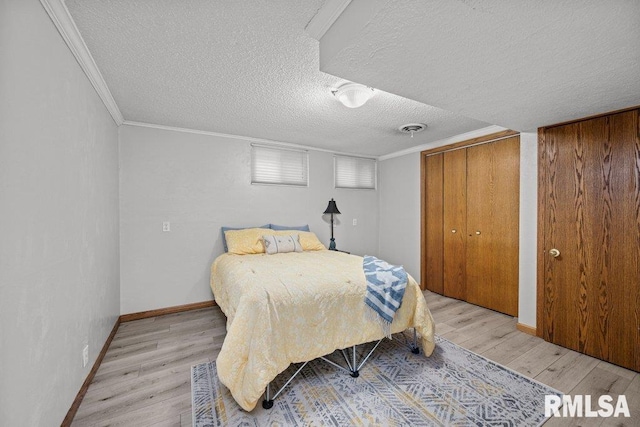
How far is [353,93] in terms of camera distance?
7.06ft

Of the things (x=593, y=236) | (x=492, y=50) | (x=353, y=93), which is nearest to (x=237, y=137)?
(x=353, y=93)

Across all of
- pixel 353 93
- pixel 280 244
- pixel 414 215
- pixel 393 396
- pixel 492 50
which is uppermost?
pixel 353 93

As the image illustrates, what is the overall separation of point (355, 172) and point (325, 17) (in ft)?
11.3

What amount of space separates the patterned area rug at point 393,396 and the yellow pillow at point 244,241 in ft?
4.30

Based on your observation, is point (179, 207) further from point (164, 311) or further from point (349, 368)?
point (349, 368)

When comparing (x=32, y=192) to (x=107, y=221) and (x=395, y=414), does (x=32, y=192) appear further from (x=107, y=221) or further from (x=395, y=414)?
(x=395, y=414)

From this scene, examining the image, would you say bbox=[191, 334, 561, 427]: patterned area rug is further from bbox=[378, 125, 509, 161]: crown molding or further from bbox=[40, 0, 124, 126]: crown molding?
bbox=[378, 125, 509, 161]: crown molding

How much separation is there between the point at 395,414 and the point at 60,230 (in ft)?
7.34

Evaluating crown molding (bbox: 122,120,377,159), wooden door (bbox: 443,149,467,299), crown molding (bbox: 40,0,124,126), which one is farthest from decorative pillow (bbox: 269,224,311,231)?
crown molding (bbox: 40,0,124,126)

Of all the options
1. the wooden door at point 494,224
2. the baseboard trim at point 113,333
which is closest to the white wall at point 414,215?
the wooden door at point 494,224

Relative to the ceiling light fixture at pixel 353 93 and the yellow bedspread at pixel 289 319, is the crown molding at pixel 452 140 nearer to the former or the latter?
the ceiling light fixture at pixel 353 93

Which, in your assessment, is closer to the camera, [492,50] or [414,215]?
[492,50]

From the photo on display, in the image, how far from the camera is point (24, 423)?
3.53 ft

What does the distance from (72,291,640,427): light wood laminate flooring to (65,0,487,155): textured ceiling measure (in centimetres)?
232
